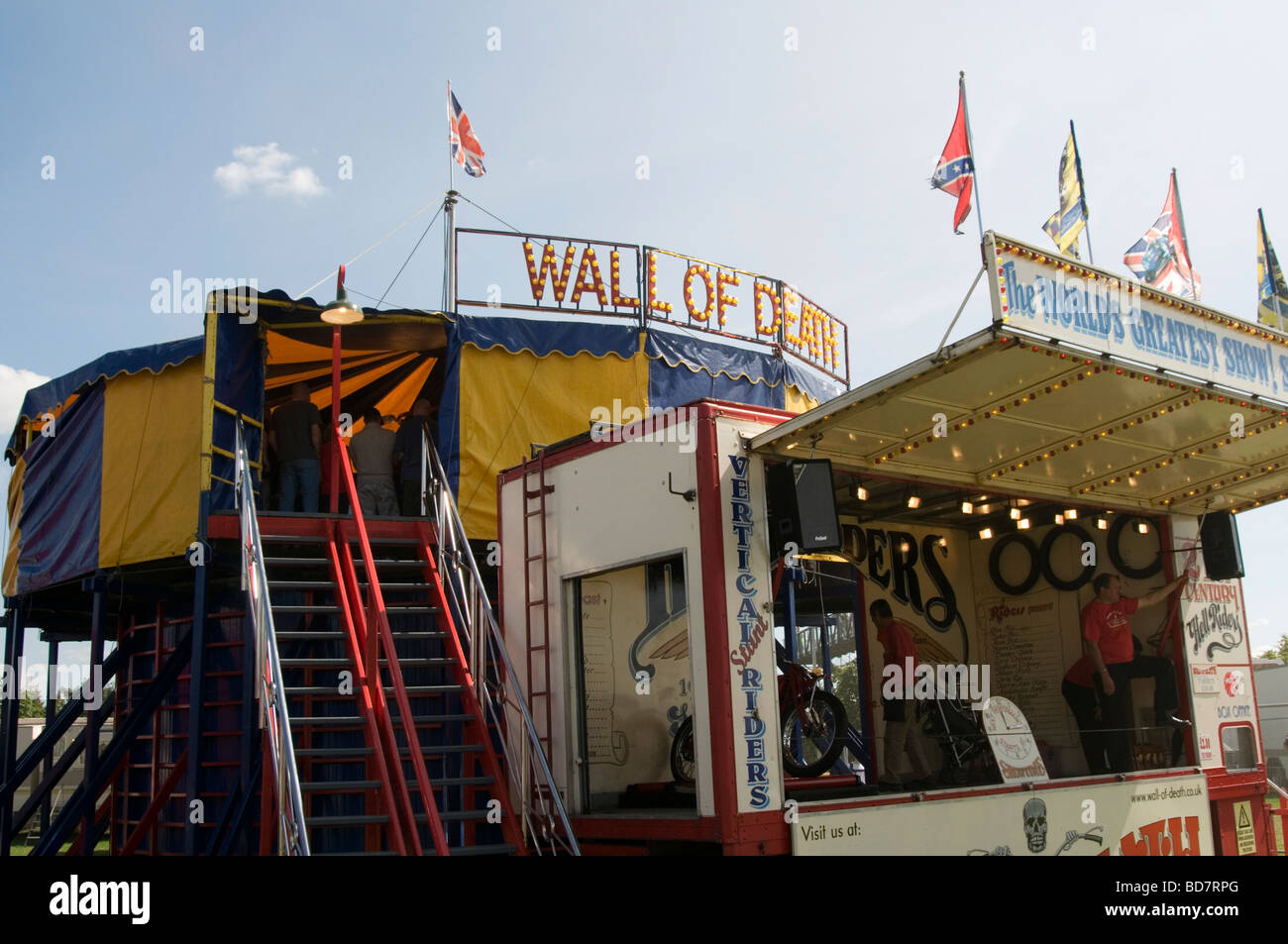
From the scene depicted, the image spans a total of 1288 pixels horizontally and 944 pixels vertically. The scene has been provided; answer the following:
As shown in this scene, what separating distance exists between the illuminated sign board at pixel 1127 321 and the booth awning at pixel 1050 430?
13 centimetres

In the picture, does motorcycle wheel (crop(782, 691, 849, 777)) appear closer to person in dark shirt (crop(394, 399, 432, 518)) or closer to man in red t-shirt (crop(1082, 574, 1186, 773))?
man in red t-shirt (crop(1082, 574, 1186, 773))

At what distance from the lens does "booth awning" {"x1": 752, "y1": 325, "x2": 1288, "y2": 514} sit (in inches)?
328

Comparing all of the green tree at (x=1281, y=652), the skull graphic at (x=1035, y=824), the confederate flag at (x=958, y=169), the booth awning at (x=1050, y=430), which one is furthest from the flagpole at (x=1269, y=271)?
the green tree at (x=1281, y=652)

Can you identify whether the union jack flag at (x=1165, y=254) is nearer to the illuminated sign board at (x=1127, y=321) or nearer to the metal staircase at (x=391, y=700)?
the illuminated sign board at (x=1127, y=321)

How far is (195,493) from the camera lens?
40.1 feet

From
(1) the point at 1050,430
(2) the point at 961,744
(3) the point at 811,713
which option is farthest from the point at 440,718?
(1) the point at 1050,430

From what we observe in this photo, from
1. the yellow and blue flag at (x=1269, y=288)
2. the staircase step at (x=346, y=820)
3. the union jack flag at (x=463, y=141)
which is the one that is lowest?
the staircase step at (x=346, y=820)

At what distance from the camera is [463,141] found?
16.4 m

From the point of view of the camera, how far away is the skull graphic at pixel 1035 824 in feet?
32.0

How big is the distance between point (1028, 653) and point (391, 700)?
778 cm

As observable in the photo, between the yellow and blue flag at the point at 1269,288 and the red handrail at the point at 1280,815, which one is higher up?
the yellow and blue flag at the point at 1269,288

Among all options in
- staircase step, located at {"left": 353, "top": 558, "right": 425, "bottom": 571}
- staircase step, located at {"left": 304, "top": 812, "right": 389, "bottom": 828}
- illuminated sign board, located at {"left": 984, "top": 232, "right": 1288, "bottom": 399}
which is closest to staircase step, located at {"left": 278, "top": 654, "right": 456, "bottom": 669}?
staircase step, located at {"left": 353, "top": 558, "right": 425, "bottom": 571}
